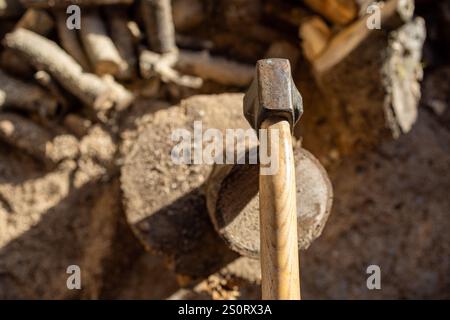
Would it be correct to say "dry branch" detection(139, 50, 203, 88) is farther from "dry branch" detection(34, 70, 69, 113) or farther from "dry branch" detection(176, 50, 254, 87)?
"dry branch" detection(34, 70, 69, 113)

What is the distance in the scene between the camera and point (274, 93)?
2277 millimetres

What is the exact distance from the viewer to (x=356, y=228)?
404cm

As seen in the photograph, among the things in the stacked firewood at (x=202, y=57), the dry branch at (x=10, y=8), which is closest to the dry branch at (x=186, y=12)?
the stacked firewood at (x=202, y=57)

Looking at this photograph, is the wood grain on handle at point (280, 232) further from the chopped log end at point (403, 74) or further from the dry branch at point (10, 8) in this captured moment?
the dry branch at point (10, 8)

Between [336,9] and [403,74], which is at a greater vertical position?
[336,9]

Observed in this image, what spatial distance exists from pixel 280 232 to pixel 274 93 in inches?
24.1

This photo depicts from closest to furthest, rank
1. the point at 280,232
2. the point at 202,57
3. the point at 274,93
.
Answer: the point at 280,232 → the point at 274,93 → the point at 202,57

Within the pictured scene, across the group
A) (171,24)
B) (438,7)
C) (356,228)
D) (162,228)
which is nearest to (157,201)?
(162,228)

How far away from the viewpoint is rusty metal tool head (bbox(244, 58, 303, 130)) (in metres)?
A: 2.26

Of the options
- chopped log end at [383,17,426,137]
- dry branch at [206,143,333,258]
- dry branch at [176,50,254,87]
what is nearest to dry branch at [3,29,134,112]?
dry branch at [176,50,254,87]

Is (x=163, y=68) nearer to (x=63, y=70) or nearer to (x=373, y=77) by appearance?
(x=63, y=70)

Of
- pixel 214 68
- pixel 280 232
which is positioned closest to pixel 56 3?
pixel 214 68

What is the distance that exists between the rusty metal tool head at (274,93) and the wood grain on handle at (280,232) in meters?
0.14

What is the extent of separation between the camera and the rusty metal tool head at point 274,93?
226 cm
